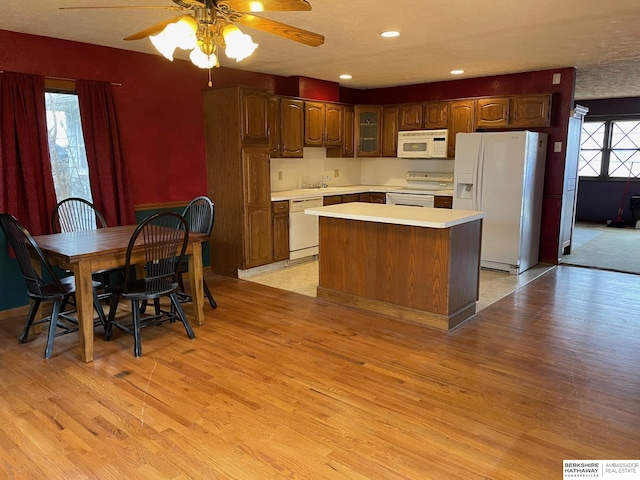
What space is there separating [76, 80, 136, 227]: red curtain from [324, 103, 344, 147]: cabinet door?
2.87 metres

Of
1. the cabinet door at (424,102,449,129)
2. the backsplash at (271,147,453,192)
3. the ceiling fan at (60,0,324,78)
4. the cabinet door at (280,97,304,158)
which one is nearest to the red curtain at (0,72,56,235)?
the ceiling fan at (60,0,324,78)

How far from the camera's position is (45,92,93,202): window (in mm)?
4348

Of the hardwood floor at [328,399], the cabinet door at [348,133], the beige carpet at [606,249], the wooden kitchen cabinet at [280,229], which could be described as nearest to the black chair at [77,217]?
the hardwood floor at [328,399]

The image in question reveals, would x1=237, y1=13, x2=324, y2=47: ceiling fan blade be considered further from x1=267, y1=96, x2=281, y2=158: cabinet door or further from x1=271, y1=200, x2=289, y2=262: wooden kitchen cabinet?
x1=271, y1=200, x2=289, y2=262: wooden kitchen cabinet

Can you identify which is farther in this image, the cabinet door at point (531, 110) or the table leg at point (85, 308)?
the cabinet door at point (531, 110)

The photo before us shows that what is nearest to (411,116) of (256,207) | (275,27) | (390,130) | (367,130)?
(390,130)

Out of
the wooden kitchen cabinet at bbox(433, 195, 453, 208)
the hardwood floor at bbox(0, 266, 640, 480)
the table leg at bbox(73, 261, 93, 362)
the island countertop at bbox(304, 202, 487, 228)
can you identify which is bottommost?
the hardwood floor at bbox(0, 266, 640, 480)

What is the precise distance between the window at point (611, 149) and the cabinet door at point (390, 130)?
464 centimetres

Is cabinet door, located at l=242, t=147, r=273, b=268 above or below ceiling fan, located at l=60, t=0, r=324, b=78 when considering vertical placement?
below

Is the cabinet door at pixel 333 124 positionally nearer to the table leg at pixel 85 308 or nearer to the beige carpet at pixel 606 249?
the beige carpet at pixel 606 249

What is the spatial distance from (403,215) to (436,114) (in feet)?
10.0

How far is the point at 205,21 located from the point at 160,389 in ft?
6.77

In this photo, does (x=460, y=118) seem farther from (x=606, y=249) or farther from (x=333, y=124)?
(x=606, y=249)

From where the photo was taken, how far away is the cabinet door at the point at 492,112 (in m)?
5.93
